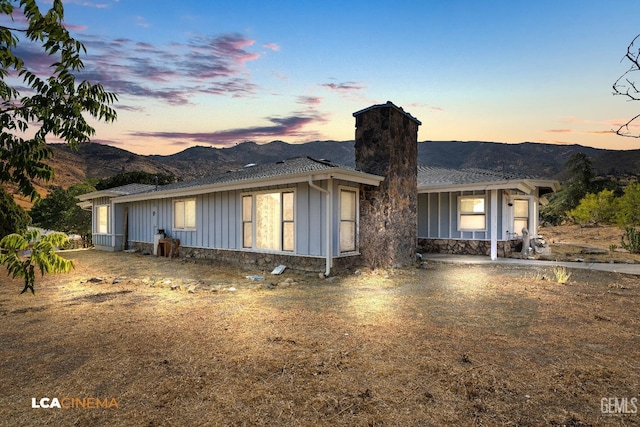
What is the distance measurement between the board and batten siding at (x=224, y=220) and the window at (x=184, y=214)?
20 cm

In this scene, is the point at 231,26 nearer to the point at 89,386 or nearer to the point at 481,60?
the point at 481,60

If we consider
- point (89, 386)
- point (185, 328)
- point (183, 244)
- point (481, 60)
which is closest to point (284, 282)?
point (185, 328)

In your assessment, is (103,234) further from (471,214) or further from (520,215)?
(520,215)

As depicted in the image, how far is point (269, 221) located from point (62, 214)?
68.6 ft

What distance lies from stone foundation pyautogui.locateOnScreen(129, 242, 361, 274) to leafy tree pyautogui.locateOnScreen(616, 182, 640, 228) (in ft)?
42.3

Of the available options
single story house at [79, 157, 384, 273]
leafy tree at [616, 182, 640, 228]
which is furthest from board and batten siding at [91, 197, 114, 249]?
leafy tree at [616, 182, 640, 228]

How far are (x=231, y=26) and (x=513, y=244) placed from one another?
1264cm

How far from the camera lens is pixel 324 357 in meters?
3.76

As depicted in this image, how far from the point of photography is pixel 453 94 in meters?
14.7

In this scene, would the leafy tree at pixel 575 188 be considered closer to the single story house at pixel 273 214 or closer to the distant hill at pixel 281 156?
the distant hill at pixel 281 156

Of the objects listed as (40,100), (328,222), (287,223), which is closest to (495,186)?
(328,222)

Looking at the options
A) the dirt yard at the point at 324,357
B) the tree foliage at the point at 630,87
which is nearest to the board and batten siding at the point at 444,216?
the dirt yard at the point at 324,357

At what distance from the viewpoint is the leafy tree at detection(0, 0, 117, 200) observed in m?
2.92

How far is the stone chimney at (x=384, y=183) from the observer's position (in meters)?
10.1
